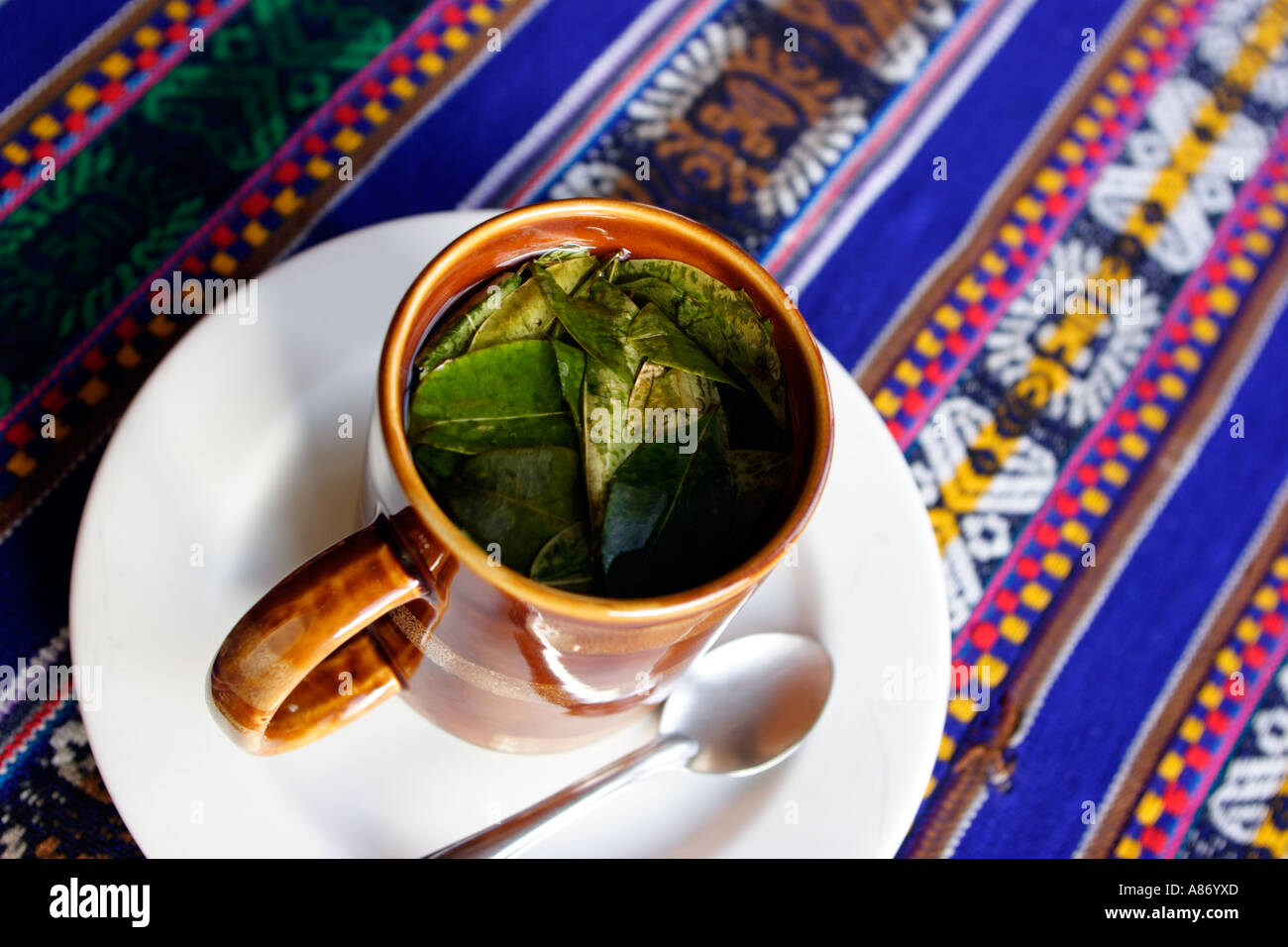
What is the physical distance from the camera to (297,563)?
733 millimetres

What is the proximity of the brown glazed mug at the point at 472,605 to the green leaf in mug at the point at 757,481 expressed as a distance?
2 centimetres

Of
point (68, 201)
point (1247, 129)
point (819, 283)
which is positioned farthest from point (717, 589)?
point (1247, 129)

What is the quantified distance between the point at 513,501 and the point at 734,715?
266mm

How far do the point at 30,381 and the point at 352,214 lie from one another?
299mm

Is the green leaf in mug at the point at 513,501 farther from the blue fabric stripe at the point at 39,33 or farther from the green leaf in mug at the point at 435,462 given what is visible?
the blue fabric stripe at the point at 39,33

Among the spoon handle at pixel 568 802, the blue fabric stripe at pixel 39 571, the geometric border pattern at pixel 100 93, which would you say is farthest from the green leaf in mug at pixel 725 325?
the geometric border pattern at pixel 100 93

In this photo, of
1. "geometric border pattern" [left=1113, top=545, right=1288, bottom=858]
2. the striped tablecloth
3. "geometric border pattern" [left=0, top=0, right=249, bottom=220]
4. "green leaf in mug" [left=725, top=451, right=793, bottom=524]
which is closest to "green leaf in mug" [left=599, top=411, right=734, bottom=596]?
"green leaf in mug" [left=725, top=451, right=793, bottom=524]

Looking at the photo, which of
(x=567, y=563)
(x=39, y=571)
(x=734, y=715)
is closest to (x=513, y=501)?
(x=567, y=563)

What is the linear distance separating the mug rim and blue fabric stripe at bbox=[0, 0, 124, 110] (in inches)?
24.7

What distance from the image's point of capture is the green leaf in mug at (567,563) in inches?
22.1

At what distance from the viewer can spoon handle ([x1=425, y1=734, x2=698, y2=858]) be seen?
0.67 m

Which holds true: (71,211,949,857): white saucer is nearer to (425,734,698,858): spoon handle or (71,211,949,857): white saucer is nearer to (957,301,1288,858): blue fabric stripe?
(425,734,698,858): spoon handle
